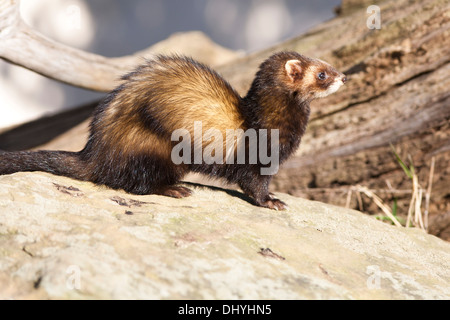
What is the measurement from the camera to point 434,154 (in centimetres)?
514

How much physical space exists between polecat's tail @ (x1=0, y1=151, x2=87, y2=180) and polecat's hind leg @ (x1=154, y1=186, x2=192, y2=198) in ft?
1.83

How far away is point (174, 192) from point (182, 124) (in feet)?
1.61

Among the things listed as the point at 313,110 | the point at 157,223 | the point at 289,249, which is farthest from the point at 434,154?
the point at 157,223

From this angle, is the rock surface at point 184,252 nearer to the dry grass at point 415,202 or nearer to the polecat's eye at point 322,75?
the polecat's eye at point 322,75

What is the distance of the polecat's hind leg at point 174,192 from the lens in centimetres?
365

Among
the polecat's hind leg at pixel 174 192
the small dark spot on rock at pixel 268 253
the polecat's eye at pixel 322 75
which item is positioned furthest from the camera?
the polecat's eye at pixel 322 75

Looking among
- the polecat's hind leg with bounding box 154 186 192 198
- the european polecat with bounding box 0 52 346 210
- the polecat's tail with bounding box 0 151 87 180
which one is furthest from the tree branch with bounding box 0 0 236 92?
the polecat's hind leg with bounding box 154 186 192 198

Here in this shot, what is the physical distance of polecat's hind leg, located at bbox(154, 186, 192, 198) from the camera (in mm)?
3654

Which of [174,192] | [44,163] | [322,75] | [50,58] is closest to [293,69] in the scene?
[322,75]

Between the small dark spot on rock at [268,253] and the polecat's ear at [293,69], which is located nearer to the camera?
the small dark spot on rock at [268,253]

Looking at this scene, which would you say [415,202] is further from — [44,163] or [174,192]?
[44,163]

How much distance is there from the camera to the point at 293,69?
4000 mm

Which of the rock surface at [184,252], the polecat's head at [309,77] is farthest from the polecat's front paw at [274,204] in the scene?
the polecat's head at [309,77]

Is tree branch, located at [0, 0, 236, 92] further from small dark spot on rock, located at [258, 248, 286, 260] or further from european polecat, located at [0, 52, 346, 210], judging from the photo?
small dark spot on rock, located at [258, 248, 286, 260]
